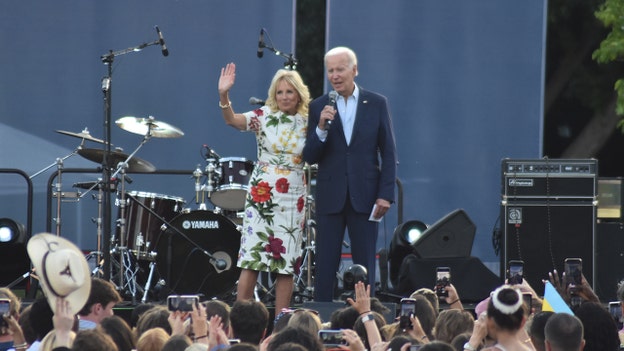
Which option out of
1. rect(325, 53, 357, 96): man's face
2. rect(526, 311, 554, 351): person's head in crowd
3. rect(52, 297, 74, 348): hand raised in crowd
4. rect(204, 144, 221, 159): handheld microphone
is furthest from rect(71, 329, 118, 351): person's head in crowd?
rect(204, 144, 221, 159): handheld microphone

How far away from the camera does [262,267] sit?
8.52 meters

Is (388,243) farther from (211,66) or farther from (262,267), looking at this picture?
(262,267)

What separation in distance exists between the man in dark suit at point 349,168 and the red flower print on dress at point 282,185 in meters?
0.30

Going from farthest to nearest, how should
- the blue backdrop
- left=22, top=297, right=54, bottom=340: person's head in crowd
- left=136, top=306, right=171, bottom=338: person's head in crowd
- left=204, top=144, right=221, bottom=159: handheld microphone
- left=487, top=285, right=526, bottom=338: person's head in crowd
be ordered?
1. the blue backdrop
2. left=204, top=144, right=221, bottom=159: handheld microphone
3. left=136, top=306, right=171, bottom=338: person's head in crowd
4. left=22, top=297, right=54, bottom=340: person's head in crowd
5. left=487, top=285, right=526, bottom=338: person's head in crowd

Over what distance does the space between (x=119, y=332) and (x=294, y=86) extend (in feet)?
10.1

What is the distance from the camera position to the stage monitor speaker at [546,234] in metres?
9.99

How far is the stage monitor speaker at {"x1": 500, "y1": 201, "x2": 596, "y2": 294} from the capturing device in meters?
9.99

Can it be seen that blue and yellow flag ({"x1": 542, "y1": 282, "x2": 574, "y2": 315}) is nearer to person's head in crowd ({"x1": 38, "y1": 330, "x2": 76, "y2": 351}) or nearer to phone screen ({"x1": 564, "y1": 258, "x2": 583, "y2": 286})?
phone screen ({"x1": 564, "y1": 258, "x2": 583, "y2": 286})

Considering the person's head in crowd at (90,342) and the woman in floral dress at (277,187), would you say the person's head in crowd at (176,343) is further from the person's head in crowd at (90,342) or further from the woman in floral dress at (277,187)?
the woman in floral dress at (277,187)

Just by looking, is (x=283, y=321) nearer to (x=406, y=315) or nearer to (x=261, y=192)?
(x=406, y=315)

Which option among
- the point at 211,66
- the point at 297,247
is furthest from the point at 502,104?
the point at 297,247

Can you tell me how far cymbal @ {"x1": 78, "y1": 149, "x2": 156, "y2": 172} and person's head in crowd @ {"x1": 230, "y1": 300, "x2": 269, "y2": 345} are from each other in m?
4.24

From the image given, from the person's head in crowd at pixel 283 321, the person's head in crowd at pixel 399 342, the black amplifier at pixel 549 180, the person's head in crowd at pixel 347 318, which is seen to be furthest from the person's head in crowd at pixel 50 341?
the black amplifier at pixel 549 180

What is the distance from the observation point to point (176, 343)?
16.6ft
